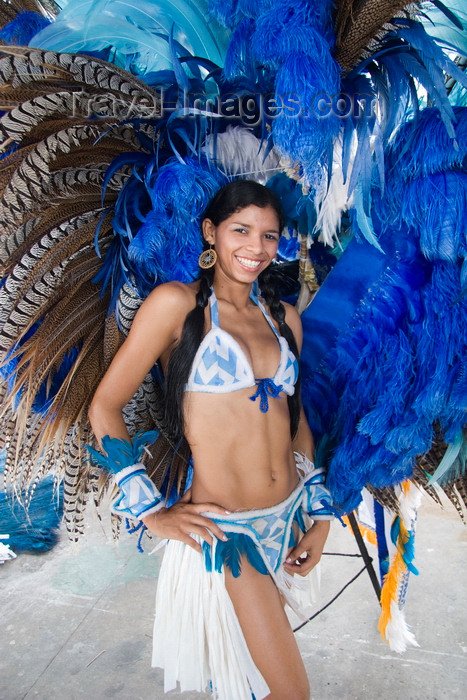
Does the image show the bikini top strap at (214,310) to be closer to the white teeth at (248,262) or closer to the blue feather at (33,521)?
the white teeth at (248,262)

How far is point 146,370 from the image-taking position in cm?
164

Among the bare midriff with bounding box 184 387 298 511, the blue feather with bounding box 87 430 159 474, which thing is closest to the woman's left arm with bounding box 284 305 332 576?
the bare midriff with bounding box 184 387 298 511

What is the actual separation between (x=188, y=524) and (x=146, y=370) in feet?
1.50

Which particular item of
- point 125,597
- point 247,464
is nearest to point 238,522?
point 247,464

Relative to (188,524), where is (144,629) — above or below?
below

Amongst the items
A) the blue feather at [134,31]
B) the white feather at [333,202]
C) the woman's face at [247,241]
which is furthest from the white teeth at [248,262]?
the blue feather at [134,31]

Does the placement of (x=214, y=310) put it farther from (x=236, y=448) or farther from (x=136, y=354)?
(x=236, y=448)

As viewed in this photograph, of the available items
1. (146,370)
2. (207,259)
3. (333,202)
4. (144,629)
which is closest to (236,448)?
(146,370)

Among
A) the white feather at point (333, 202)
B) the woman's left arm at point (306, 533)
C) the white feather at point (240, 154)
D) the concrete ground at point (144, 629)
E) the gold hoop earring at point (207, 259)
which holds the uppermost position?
the white feather at point (240, 154)

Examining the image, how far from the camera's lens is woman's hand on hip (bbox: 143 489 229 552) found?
163 cm

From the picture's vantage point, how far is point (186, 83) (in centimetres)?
170

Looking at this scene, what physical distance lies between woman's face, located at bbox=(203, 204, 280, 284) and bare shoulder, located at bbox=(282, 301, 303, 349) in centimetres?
25

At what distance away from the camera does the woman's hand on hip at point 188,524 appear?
1.63 m

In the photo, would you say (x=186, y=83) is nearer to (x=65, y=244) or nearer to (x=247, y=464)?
(x=65, y=244)
